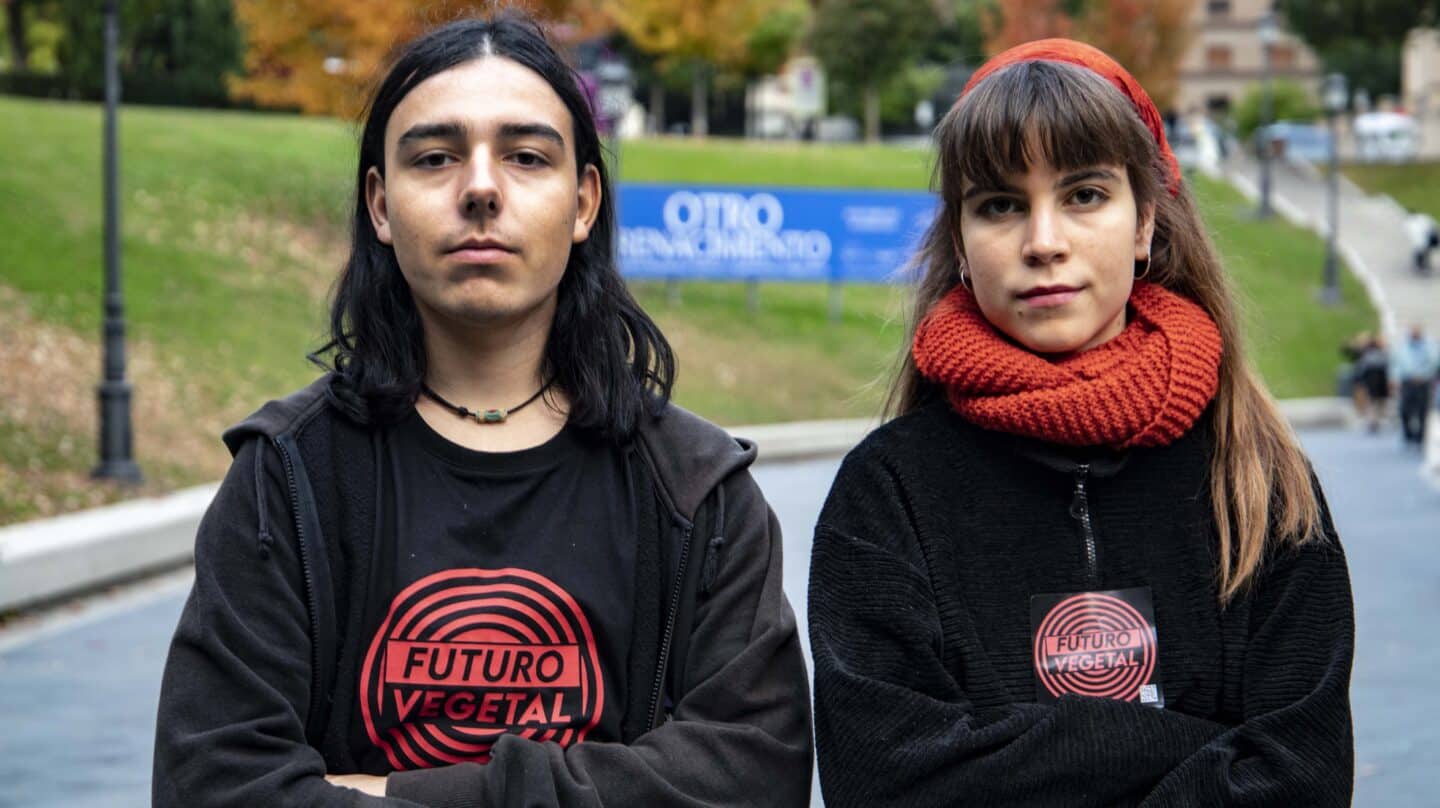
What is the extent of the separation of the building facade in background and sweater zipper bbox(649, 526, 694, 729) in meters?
99.3

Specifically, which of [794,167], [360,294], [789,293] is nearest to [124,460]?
[360,294]

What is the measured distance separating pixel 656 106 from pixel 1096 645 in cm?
6396

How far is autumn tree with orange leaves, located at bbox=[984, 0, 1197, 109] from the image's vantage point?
2183 inches

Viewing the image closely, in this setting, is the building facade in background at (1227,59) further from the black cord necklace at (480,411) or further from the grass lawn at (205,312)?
the black cord necklace at (480,411)

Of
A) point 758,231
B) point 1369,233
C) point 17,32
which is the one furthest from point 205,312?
point 17,32

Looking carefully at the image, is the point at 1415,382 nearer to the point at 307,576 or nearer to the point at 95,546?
the point at 95,546

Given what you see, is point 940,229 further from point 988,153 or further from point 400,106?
point 400,106

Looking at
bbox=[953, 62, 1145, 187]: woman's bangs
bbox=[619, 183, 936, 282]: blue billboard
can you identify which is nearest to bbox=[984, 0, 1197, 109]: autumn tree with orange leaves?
bbox=[619, 183, 936, 282]: blue billboard

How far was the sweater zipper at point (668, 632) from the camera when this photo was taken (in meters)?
2.74

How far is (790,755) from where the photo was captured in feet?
8.88

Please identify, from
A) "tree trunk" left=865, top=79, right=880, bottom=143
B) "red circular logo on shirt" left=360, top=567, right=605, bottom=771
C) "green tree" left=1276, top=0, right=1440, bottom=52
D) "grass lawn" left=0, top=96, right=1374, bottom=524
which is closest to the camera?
"red circular logo on shirt" left=360, top=567, right=605, bottom=771

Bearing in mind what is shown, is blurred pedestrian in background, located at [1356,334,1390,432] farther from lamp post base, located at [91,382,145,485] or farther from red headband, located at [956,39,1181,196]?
red headband, located at [956,39,1181,196]

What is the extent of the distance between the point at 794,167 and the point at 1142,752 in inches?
1627

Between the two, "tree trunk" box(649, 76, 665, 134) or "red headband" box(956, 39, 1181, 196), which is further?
"tree trunk" box(649, 76, 665, 134)
